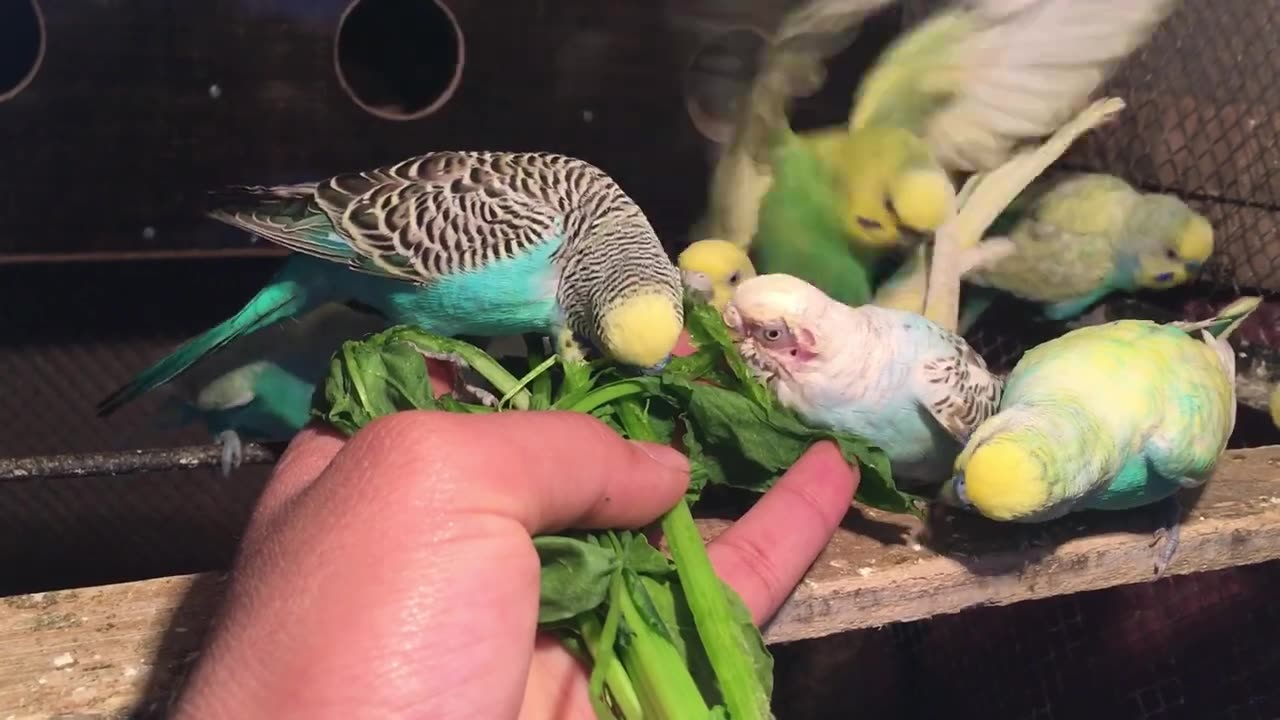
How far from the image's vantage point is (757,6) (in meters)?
1.65

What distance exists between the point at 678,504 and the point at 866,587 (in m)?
0.27

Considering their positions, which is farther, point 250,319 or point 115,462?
point 250,319

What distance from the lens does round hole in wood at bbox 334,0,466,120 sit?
2.05m

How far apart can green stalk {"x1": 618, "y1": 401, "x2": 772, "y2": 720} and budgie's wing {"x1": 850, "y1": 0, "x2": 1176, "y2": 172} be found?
908mm

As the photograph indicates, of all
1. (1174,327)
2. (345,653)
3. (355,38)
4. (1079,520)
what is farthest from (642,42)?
(345,653)

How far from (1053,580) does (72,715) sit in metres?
1.02

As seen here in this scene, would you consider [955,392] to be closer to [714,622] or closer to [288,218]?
[714,622]

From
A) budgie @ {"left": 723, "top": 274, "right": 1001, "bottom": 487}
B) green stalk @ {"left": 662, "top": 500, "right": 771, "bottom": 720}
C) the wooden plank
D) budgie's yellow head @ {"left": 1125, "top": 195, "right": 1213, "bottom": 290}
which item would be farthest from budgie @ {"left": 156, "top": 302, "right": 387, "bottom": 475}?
budgie's yellow head @ {"left": 1125, "top": 195, "right": 1213, "bottom": 290}

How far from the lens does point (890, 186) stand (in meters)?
1.52

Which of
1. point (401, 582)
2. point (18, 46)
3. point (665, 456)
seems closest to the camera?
point (401, 582)

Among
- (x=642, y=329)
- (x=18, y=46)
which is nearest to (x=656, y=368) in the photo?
(x=642, y=329)

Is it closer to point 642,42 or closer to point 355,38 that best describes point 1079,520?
point 642,42

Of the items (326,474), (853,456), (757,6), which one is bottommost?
(853,456)

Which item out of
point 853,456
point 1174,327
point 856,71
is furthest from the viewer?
point 856,71
